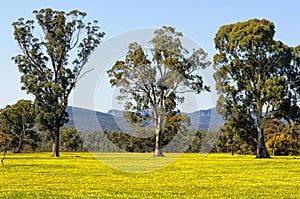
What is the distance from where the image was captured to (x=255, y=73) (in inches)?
2448

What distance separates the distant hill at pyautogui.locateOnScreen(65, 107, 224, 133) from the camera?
154 ft

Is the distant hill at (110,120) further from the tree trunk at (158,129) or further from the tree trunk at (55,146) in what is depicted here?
the tree trunk at (158,129)

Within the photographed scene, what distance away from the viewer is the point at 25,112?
99250 millimetres

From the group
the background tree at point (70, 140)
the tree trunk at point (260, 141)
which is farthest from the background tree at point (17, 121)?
the tree trunk at point (260, 141)

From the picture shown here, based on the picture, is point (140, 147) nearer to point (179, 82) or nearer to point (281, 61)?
point (179, 82)

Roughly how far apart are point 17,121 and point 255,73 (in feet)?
179

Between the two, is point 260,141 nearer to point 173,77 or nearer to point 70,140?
point 173,77

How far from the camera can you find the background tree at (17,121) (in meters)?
99.4

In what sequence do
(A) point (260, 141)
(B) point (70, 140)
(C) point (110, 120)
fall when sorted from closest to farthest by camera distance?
(C) point (110, 120), (A) point (260, 141), (B) point (70, 140)

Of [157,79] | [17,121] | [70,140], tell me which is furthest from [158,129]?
[70,140]

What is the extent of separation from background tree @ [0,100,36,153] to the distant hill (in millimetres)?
28525

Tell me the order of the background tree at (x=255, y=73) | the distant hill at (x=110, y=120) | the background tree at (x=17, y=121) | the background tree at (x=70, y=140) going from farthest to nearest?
the background tree at (x=70, y=140) → the background tree at (x=17, y=121) → the background tree at (x=255, y=73) → the distant hill at (x=110, y=120)

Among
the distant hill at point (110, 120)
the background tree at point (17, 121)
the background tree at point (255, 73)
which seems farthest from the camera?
the background tree at point (17, 121)

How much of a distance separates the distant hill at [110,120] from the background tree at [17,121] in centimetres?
2853
